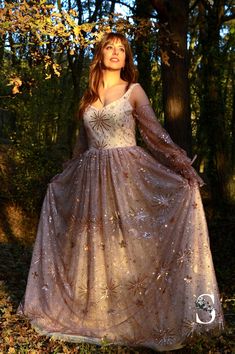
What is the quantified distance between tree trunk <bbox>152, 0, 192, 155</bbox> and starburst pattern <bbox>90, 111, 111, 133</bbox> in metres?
2.74

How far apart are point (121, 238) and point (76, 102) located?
29.0 feet

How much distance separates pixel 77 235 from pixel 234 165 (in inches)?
243

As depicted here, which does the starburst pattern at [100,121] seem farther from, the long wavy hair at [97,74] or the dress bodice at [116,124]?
the long wavy hair at [97,74]

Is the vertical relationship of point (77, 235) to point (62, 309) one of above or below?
above

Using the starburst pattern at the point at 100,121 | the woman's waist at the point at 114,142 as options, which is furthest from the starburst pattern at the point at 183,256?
the starburst pattern at the point at 100,121

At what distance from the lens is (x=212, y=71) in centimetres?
980

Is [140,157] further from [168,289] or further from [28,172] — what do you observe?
[28,172]

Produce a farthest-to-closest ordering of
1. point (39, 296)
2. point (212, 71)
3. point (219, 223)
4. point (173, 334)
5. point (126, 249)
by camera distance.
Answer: point (212, 71), point (219, 223), point (39, 296), point (126, 249), point (173, 334)

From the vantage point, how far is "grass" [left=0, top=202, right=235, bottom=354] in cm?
381

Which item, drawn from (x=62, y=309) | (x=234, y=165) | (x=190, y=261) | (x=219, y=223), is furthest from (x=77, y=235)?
(x=234, y=165)

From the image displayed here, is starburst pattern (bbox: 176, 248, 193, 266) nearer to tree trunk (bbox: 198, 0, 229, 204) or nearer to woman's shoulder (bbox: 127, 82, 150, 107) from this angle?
woman's shoulder (bbox: 127, 82, 150, 107)

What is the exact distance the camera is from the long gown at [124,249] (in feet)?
12.7

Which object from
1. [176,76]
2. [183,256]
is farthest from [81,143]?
[176,76]

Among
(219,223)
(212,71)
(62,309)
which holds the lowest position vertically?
(219,223)
